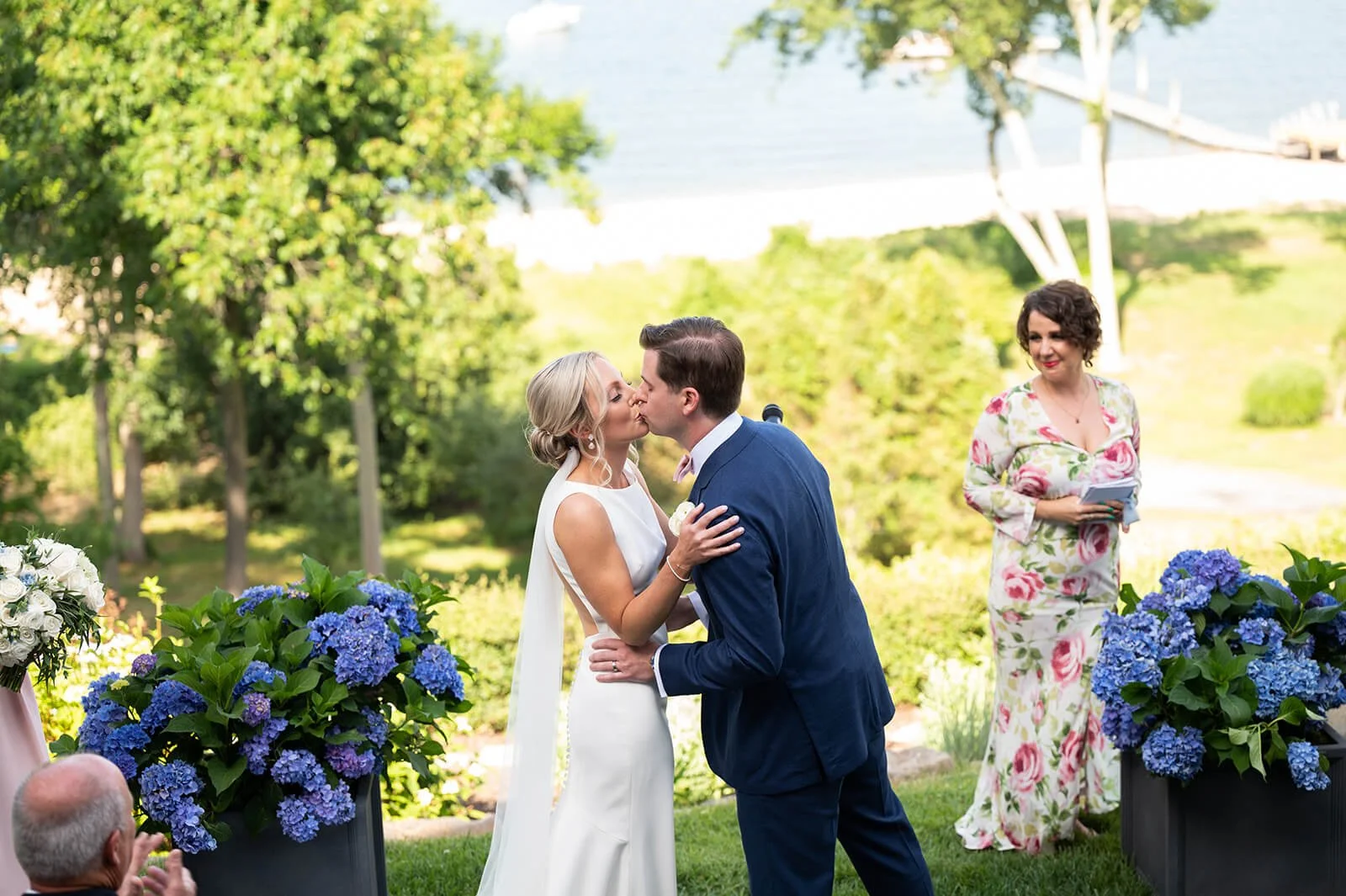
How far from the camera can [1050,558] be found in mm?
4617

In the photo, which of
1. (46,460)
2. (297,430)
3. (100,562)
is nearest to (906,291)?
(100,562)

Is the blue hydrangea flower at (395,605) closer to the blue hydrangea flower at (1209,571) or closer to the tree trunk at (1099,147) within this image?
the blue hydrangea flower at (1209,571)

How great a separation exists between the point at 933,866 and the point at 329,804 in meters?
2.11

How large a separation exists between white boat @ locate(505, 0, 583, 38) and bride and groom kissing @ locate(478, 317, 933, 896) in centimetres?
1742

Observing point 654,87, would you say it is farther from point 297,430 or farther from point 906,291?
point 906,291

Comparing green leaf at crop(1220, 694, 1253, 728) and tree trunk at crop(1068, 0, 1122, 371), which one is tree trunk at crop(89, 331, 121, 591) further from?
tree trunk at crop(1068, 0, 1122, 371)

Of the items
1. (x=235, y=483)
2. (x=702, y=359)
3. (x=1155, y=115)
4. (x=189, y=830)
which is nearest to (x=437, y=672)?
(x=189, y=830)

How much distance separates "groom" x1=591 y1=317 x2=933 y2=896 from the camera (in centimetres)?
300

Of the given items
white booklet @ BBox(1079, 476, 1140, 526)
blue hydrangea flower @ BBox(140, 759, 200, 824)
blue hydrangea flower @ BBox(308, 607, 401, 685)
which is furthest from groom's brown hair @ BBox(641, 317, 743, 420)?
white booklet @ BBox(1079, 476, 1140, 526)

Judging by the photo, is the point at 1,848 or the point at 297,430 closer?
the point at 1,848

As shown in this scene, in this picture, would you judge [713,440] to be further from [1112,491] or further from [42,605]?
[1112,491]

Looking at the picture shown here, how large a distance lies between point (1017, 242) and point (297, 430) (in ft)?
36.0

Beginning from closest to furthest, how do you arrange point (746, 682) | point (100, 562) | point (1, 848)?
1. point (746, 682)
2. point (1, 848)
3. point (100, 562)

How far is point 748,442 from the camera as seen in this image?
10.0 ft
